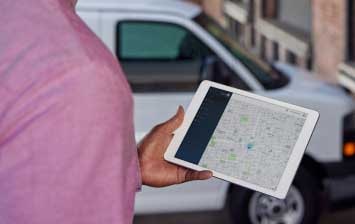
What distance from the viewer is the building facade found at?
9.48 meters

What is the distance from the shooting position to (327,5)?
1009 centimetres

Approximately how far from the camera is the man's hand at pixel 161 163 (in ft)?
5.60

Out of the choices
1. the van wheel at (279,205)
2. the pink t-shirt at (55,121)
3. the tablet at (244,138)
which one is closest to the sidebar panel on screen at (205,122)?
the tablet at (244,138)

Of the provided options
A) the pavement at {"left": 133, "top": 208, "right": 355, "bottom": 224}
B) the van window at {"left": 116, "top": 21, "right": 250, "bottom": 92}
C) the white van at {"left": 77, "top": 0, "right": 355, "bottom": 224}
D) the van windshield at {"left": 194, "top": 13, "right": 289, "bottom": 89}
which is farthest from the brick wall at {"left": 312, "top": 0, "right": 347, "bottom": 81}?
the van window at {"left": 116, "top": 21, "right": 250, "bottom": 92}

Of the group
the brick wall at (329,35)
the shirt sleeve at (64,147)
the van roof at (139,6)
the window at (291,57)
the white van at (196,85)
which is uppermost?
the shirt sleeve at (64,147)

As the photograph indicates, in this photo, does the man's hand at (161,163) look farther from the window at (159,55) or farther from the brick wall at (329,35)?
the brick wall at (329,35)

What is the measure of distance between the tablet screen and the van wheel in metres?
4.24

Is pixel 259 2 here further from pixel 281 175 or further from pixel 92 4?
pixel 281 175

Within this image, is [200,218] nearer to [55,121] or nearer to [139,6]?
[139,6]

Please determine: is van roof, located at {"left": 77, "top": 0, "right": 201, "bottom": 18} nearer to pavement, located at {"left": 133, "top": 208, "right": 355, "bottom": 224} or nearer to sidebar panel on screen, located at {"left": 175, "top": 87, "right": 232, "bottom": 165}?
pavement, located at {"left": 133, "top": 208, "right": 355, "bottom": 224}

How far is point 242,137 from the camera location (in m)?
1.81

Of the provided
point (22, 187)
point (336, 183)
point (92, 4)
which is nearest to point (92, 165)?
point (22, 187)

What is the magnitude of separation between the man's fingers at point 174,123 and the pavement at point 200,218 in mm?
5059

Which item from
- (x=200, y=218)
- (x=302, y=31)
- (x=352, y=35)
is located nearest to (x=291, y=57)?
(x=302, y=31)
